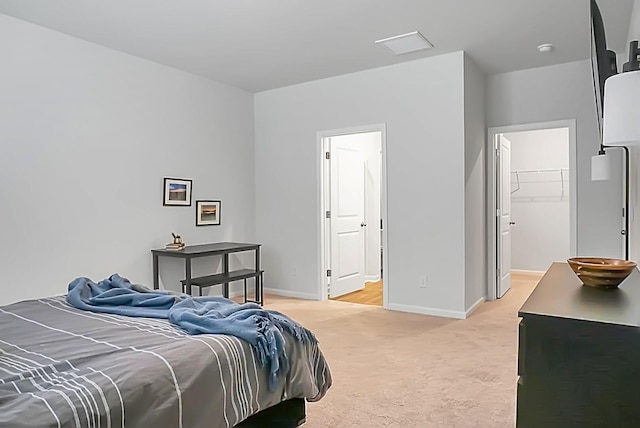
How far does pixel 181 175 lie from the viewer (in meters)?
4.99

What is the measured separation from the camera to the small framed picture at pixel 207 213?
5.19 metres

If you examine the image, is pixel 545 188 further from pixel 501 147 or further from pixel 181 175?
pixel 181 175

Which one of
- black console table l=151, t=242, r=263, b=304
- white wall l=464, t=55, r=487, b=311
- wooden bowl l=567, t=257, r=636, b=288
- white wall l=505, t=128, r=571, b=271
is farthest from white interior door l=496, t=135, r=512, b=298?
A: wooden bowl l=567, t=257, r=636, b=288

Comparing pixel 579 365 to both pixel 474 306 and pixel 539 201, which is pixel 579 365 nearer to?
pixel 474 306

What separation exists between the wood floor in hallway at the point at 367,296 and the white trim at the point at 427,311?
0.40m

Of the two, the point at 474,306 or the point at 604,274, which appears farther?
the point at 474,306

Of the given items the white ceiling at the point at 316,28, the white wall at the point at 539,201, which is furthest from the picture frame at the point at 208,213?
the white wall at the point at 539,201

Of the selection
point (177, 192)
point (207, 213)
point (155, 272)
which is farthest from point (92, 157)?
point (207, 213)

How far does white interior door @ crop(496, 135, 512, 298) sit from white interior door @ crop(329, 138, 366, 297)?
1770mm

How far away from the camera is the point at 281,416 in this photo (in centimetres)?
205

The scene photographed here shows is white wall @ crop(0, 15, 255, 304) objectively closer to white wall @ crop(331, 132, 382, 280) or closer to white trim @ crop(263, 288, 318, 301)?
white trim @ crop(263, 288, 318, 301)

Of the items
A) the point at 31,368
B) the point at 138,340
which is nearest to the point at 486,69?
the point at 138,340

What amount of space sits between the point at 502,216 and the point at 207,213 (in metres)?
3.60

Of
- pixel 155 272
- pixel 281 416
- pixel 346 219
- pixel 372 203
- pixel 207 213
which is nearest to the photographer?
pixel 281 416
